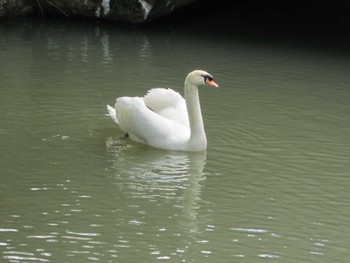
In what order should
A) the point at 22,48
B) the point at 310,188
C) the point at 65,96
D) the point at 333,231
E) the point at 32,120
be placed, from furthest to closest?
1. the point at 22,48
2. the point at 65,96
3. the point at 32,120
4. the point at 310,188
5. the point at 333,231

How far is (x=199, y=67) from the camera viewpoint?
43.2ft

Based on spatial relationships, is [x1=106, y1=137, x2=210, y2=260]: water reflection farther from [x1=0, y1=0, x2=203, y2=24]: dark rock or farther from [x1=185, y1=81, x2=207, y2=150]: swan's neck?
[x1=0, y1=0, x2=203, y2=24]: dark rock

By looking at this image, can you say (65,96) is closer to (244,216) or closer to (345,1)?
(244,216)

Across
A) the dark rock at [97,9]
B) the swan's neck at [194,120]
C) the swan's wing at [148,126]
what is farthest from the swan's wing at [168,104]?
the dark rock at [97,9]

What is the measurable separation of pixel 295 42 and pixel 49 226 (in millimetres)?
8400

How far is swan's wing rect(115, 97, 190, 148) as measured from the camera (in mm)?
9547

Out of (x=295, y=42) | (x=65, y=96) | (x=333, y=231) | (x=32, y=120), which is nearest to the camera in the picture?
(x=333, y=231)

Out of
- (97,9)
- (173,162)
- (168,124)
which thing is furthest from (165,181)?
(97,9)

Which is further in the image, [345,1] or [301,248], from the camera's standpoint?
[345,1]

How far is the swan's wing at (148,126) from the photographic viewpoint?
9547 mm

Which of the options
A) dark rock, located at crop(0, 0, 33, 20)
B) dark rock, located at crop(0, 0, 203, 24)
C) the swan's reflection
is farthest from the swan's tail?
dark rock, located at crop(0, 0, 33, 20)

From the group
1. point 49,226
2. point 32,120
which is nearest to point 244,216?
point 49,226

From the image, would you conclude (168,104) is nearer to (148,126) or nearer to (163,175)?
(148,126)

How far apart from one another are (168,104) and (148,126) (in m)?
0.59
